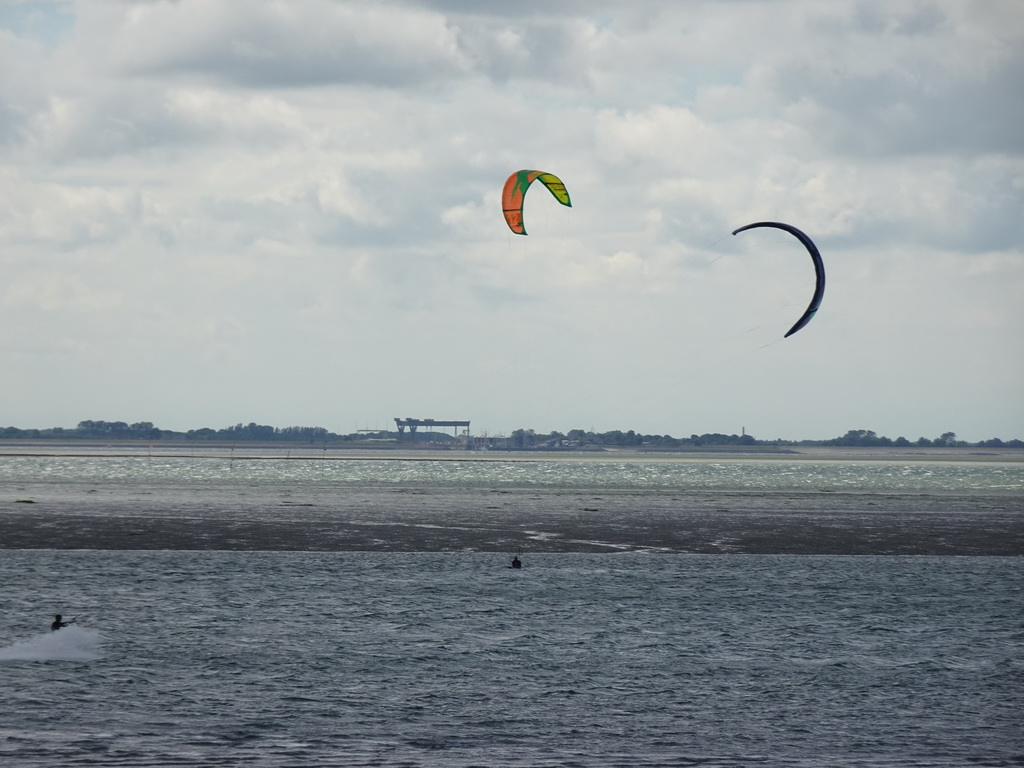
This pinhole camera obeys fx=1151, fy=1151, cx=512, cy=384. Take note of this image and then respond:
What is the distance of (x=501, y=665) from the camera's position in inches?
688

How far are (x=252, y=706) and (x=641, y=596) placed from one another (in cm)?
1270

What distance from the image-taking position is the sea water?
1258 cm

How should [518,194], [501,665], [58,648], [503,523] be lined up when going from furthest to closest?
[503,523] → [518,194] → [58,648] → [501,665]

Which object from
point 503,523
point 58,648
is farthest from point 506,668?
point 503,523

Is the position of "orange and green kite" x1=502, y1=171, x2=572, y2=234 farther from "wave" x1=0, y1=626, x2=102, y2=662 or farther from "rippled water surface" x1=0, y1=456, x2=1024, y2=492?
"rippled water surface" x1=0, y1=456, x2=1024, y2=492

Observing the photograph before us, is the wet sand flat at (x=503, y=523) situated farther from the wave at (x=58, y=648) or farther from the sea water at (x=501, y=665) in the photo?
the wave at (x=58, y=648)

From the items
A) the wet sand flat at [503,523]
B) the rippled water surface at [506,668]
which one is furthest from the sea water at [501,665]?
the wet sand flat at [503,523]

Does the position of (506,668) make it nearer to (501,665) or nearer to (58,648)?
(501,665)

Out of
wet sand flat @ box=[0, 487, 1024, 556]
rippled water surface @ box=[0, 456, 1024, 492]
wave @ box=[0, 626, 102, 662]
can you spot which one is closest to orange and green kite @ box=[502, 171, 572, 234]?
wet sand flat @ box=[0, 487, 1024, 556]

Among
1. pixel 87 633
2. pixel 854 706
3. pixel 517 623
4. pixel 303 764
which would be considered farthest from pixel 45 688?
pixel 854 706

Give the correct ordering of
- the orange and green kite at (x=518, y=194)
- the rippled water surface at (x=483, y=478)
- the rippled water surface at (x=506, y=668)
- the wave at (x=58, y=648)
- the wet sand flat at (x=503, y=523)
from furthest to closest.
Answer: the rippled water surface at (x=483, y=478), the orange and green kite at (x=518, y=194), the wet sand flat at (x=503, y=523), the wave at (x=58, y=648), the rippled water surface at (x=506, y=668)

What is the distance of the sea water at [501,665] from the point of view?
495 inches

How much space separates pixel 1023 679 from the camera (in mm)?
16859

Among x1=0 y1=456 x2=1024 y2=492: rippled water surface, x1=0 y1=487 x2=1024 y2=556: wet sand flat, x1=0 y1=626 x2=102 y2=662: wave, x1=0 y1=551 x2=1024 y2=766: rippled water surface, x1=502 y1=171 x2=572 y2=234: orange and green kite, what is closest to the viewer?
x1=0 y1=551 x2=1024 y2=766: rippled water surface
